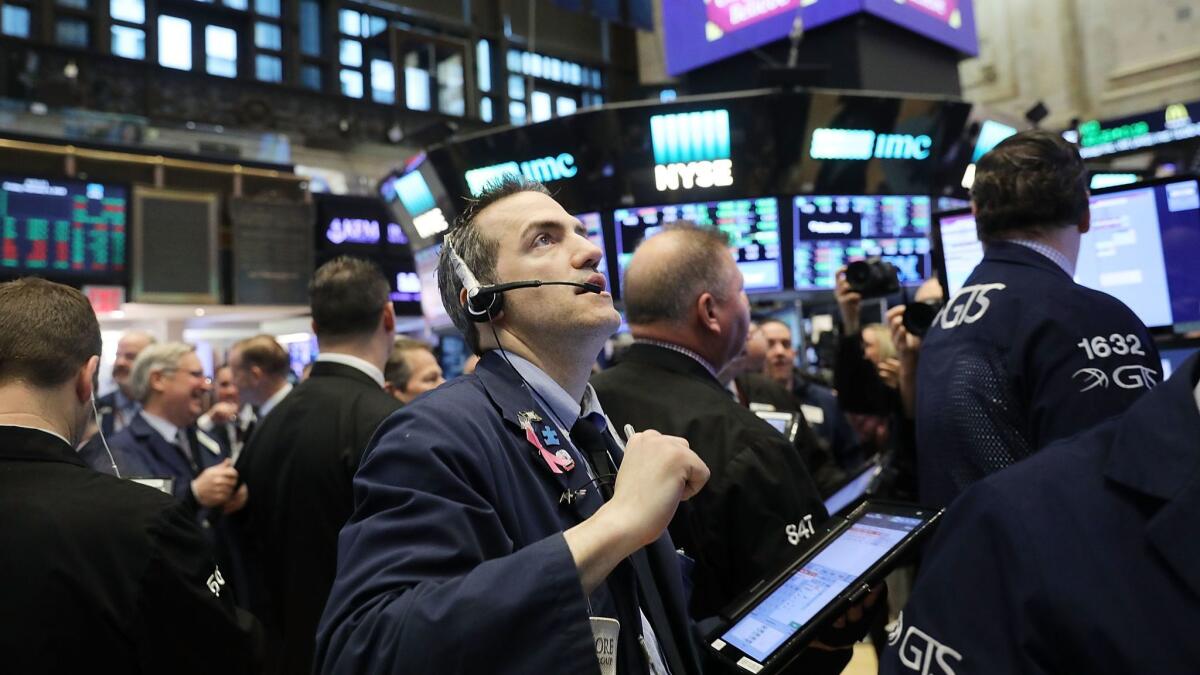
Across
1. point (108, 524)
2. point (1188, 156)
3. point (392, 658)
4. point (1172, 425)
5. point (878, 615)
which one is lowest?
point (878, 615)

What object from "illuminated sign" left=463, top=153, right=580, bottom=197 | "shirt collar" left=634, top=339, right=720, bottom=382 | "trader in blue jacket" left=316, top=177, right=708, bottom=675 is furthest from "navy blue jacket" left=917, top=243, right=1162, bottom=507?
"illuminated sign" left=463, top=153, right=580, bottom=197

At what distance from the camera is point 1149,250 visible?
7.59 ft

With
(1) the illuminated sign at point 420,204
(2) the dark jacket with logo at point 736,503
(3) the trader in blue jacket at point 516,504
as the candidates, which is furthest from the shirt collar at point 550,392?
(1) the illuminated sign at point 420,204

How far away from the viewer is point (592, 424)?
5.27 feet

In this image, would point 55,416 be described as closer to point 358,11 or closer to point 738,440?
point 738,440

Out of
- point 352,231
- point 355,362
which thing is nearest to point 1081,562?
point 355,362

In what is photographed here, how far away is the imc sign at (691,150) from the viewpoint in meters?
6.55

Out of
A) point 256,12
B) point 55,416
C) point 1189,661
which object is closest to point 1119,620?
point 1189,661

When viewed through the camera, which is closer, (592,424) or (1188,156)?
(592,424)

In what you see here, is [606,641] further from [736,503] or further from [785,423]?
[785,423]

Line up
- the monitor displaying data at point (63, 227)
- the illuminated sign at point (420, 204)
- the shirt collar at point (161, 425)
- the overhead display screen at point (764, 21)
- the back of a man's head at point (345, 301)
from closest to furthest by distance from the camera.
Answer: the back of a man's head at point (345, 301)
the shirt collar at point (161, 425)
the overhead display screen at point (764, 21)
the illuminated sign at point (420, 204)
the monitor displaying data at point (63, 227)

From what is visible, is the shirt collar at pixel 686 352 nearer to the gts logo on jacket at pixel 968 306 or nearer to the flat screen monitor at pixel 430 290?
the gts logo on jacket at pixel 968 306

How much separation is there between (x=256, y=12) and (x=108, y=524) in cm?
1482

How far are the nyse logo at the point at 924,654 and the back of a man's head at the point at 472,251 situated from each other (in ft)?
3.04
